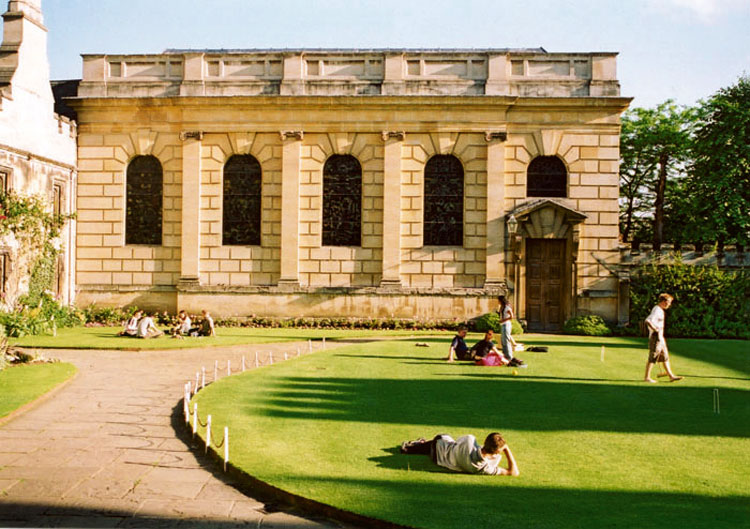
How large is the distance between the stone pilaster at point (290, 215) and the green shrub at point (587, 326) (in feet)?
38.8

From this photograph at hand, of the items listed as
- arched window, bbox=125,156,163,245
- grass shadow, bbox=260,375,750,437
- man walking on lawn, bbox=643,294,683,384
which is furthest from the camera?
arched window, bbox=125,156,163,245

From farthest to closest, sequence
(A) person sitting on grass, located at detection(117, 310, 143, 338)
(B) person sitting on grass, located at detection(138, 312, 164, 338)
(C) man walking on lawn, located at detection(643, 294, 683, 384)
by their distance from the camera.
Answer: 1. (A) person sitting on grass, located at detection(117, 310, 143, 338)
2. (B) person sitting on grass, located at detection(138, 312, 164, 338)
3. (C) man walking on lawn, located at detection(643, 294, 683, 384)

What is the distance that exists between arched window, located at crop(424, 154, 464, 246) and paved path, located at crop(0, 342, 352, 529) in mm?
19163

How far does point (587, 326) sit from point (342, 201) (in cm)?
1178

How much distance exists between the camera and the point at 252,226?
1385 inches

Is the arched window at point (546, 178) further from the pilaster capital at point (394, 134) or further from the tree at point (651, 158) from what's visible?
the tree at point (651, 158)

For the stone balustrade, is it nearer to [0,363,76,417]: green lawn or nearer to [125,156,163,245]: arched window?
[125,156,163,245]: arched window

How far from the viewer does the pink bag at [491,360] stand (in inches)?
829

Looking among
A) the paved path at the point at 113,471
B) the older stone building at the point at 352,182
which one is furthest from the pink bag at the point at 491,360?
the older stone building at the point at 352,182

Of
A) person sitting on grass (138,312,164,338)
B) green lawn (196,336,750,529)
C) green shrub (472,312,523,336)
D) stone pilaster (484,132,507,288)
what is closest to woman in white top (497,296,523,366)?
green lawn (196,336,750,529)

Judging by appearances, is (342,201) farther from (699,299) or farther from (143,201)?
(699,299)

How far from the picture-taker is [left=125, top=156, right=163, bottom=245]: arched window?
116 feet

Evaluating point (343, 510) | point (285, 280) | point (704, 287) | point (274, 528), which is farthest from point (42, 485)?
point (704, 287)

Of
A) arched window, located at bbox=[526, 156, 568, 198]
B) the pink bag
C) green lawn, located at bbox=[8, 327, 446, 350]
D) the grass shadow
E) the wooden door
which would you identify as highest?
arched window, located at bbox=[526, 156, 568, 198]
